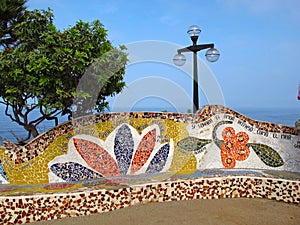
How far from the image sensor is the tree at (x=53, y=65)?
4.62 m

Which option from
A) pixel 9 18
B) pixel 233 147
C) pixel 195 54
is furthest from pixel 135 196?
pixel 9 18

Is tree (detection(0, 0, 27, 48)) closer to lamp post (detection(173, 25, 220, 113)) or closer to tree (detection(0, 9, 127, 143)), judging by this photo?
tree (detection(0, 9, 127, 143))

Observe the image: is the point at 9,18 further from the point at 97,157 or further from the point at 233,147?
the point at 233,147

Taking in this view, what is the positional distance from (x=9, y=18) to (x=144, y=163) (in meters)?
3.76

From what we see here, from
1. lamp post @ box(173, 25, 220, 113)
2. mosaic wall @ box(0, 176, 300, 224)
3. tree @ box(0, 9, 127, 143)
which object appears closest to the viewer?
mosaic wall @ box(0, 176, 300, 224)

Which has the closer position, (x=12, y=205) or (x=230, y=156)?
(x=12, y=205)

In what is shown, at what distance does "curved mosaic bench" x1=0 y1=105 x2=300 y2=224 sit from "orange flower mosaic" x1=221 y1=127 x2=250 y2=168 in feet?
0.06

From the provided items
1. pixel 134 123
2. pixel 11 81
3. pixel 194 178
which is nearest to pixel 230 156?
pixel 194 178

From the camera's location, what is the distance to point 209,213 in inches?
159

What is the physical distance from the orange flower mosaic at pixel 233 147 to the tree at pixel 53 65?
2.26 metres

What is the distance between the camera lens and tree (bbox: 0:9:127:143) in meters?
4.62

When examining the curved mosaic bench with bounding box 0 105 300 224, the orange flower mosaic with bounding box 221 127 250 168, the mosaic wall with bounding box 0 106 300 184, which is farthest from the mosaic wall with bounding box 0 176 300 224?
the orange flower mosaic with bounding box 221 127 250 168

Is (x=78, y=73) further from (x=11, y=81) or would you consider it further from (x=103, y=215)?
(x=103, y=215)

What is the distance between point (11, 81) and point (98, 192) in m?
2.31
